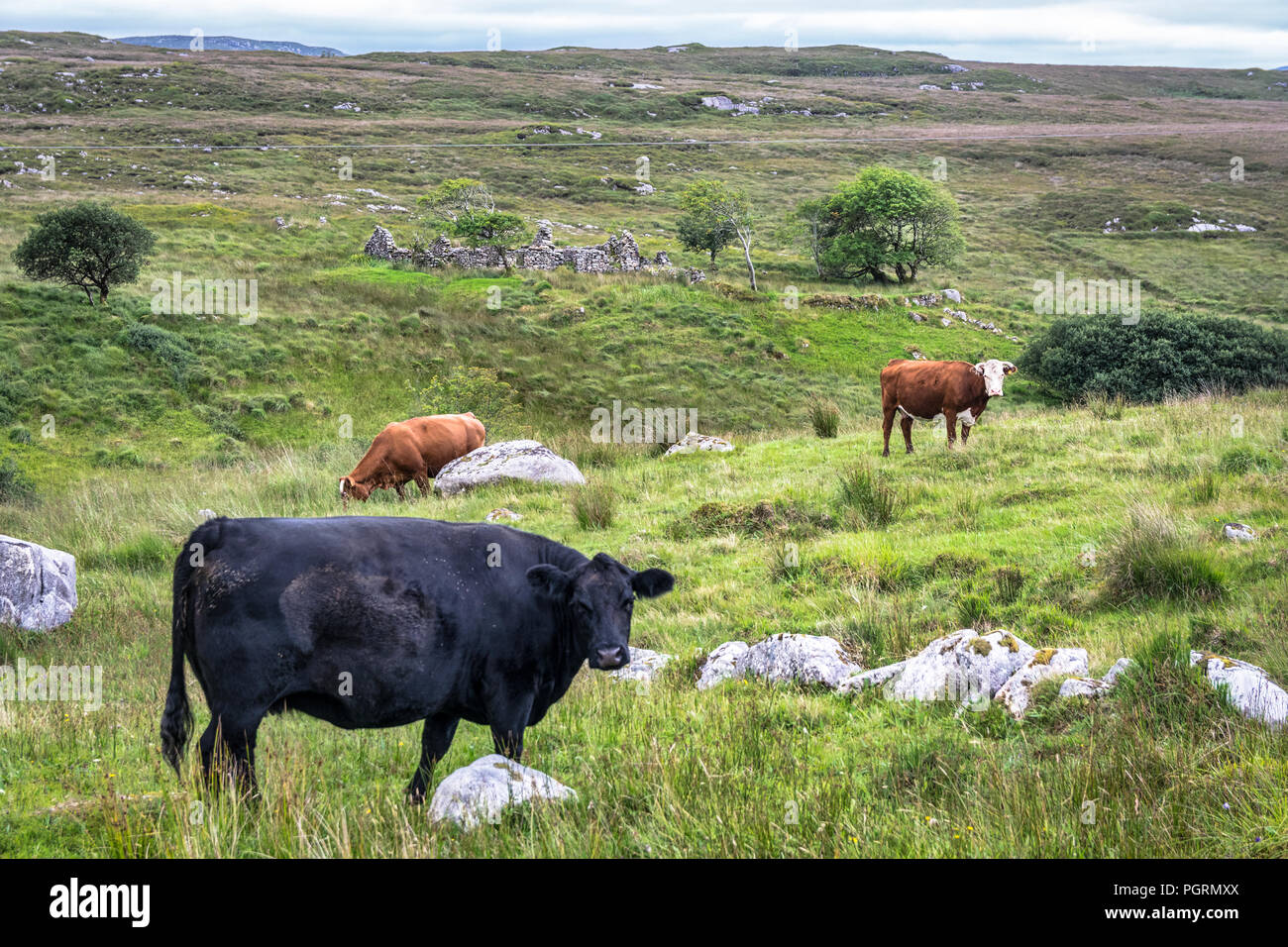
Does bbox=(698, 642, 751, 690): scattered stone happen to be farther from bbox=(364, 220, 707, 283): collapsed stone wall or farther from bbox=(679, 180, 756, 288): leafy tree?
bbox=(679, 180, 756, 288): leafy tree

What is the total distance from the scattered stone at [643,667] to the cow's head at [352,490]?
9039mm

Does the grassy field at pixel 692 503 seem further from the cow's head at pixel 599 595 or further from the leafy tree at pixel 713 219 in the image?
the leafy tree at pixel 713 219

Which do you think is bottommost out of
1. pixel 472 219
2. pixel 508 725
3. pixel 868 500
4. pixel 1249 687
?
pixel 868 500

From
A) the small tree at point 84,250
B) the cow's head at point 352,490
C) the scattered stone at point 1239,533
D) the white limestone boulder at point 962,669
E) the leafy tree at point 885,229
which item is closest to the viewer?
the white limestone boulder at point 962,669

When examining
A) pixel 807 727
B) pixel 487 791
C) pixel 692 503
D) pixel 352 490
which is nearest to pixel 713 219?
pixel 352 490

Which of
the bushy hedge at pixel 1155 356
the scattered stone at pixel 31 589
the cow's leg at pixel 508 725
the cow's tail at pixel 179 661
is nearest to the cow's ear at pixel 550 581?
the cow's leg at pixel 508 725

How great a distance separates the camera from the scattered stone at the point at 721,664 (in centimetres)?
738

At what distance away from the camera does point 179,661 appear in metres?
4.89

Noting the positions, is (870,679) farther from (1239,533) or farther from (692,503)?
(692,503)

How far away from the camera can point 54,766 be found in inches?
206

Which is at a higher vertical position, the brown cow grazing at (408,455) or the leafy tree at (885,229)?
the leafy tree at (885,229)

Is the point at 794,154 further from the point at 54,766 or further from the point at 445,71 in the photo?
the point at 54,766

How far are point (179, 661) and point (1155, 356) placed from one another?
1266 inches

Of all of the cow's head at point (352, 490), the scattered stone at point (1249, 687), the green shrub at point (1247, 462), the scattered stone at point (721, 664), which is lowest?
the cow's head at point (352, 490)
